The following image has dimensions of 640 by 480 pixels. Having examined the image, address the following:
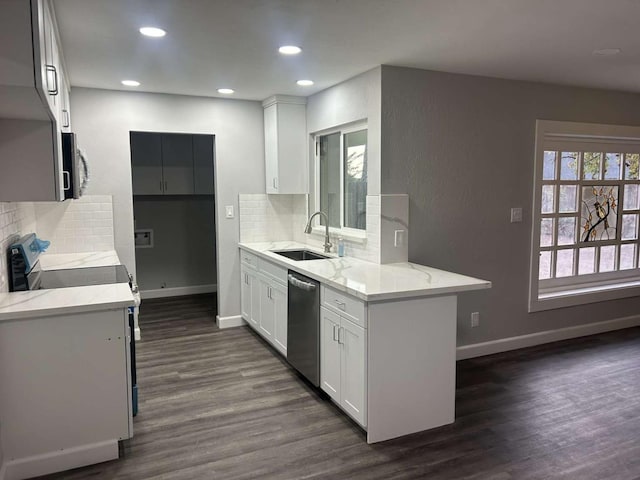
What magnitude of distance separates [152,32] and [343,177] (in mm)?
2052

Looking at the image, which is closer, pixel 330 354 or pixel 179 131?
pixel 330 354

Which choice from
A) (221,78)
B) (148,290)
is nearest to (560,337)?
(221,78)

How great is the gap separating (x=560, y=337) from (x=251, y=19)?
378 cm

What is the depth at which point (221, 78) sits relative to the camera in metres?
3.85

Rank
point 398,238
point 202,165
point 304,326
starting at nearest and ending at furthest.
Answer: point 304,326 < point 398,238 < point 202,165

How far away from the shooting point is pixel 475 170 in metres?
Answer: 3.87

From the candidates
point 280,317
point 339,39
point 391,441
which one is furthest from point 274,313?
point 339,39

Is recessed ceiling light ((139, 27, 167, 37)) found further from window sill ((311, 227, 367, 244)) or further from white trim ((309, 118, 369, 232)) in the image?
window sill ((311, 227, 367, 244))

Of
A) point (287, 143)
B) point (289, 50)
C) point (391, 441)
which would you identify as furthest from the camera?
point (287, 143)

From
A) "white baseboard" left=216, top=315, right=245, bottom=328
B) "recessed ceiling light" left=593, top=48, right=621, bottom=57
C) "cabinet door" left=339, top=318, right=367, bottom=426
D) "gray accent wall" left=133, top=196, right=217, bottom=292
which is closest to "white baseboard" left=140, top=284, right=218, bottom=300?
"gray accent wall" left=133, top=196, right=217, bottom=292

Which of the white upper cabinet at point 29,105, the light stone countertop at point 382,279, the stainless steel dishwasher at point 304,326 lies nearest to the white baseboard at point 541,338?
the light stone countertop at point 382,279

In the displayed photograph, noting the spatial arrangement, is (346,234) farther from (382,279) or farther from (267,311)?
(382,279)

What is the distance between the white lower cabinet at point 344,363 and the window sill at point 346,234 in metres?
0.90

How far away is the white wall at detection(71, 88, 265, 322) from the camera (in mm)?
4297
